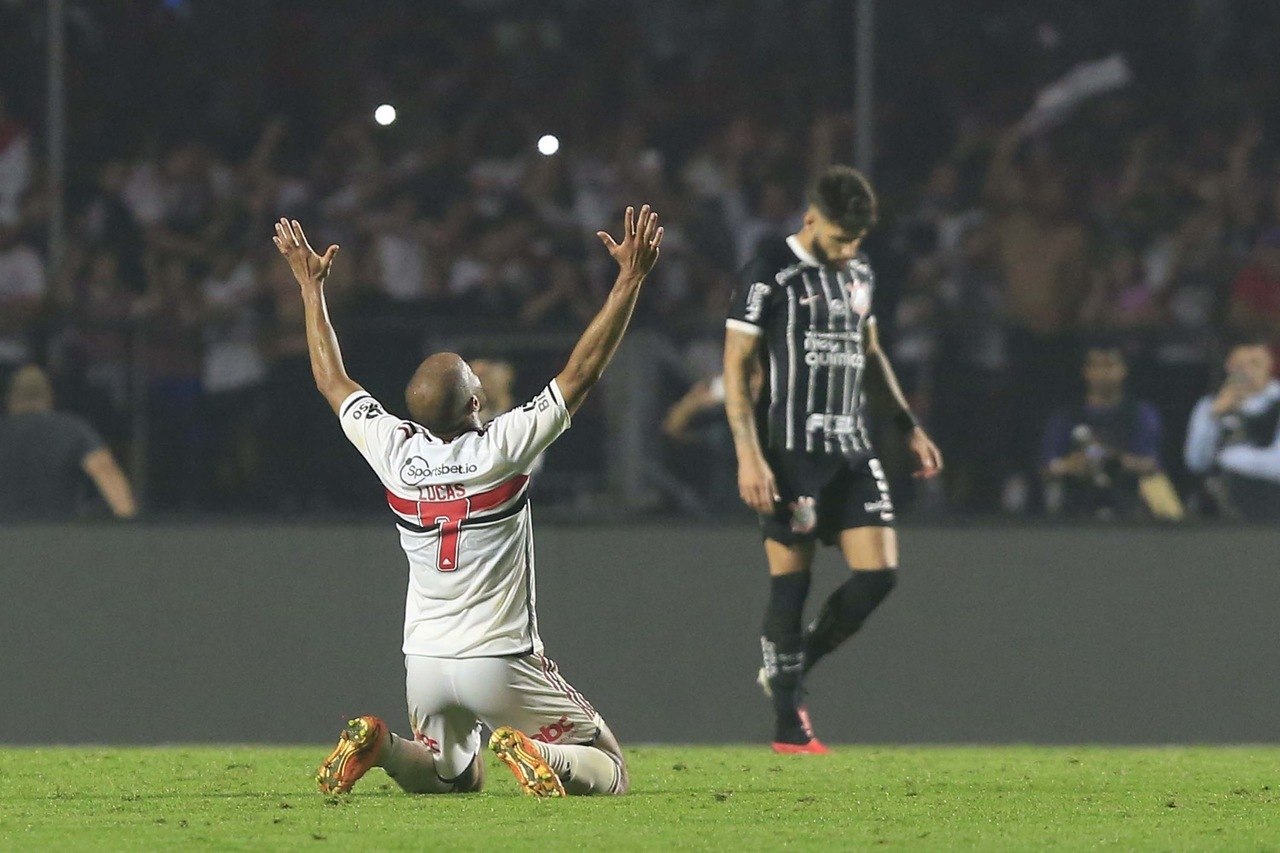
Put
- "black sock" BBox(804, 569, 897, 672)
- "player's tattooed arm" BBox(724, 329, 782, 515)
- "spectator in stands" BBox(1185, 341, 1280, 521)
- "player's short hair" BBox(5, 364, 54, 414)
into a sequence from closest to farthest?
"player's tattooed arm" BBox(724, 329, 782, 515) < "black sock" BBox(804, 569, 897, 672) < "spectator in stands" BBox(1185, 341, 1280, 521) < "player's short hair" BBox(5, 364, 54, 414)

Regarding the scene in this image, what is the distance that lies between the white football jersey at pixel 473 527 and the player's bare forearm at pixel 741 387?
177 cm

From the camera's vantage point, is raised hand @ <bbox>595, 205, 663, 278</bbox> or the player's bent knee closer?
raised hand @ <bbox>595, 205, 663, 278</bbox>

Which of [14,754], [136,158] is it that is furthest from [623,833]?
[136,158]

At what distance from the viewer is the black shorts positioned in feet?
25.4

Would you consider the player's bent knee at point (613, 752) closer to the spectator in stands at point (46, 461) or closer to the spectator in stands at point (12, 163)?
the spectator in stands at point (46, 461)

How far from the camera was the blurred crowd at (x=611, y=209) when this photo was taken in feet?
31.0

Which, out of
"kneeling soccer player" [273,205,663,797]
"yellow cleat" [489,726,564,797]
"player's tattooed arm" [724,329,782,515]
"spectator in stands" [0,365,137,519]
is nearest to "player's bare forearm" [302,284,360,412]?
"kneeling soccer player" [273,205,663,797]

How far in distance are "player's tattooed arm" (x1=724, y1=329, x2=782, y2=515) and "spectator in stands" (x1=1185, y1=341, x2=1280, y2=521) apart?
7.71 feet

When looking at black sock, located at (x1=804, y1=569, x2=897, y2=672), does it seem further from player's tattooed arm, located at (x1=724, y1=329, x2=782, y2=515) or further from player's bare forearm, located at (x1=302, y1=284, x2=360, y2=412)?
player's bare forearm, located at (x1=302, y1=284, x2=360, y2=412)

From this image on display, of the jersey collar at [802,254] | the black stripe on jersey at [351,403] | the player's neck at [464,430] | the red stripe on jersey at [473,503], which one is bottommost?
the red stripe on jersey at [473,503]

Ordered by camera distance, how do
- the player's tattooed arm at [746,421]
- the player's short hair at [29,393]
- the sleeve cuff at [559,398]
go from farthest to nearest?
the player's short hair at [29,393]
the player's tattooed arm at [746,421]
the sleeve cuff at [559,398]

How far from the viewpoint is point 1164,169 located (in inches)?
492

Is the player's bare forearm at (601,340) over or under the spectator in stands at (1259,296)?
under

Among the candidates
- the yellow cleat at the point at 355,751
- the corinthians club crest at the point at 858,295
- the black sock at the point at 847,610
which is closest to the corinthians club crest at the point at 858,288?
the corinthians club crest at the point at 858,295
